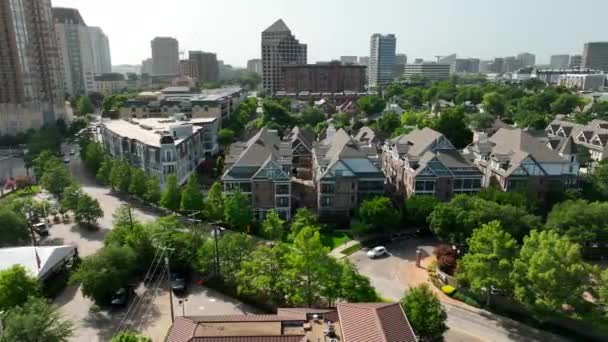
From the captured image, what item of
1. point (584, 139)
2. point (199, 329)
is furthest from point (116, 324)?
point (584, 139)

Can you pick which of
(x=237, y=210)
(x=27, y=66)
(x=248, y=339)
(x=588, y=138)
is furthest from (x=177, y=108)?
(x=588, y=138)

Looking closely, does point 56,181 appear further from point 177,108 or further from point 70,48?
point 70,48

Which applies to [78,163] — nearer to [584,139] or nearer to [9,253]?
[9,253]

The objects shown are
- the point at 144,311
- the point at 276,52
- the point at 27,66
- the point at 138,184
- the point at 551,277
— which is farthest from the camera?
the point at 276,52

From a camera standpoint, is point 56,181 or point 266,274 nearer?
point 266,274

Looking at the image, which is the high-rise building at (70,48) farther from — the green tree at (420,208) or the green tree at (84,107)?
the green tree at (420,208)

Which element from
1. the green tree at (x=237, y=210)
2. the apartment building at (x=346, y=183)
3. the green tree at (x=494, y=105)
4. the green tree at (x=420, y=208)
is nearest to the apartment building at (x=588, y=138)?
the green tree at (x=420, y=208)
